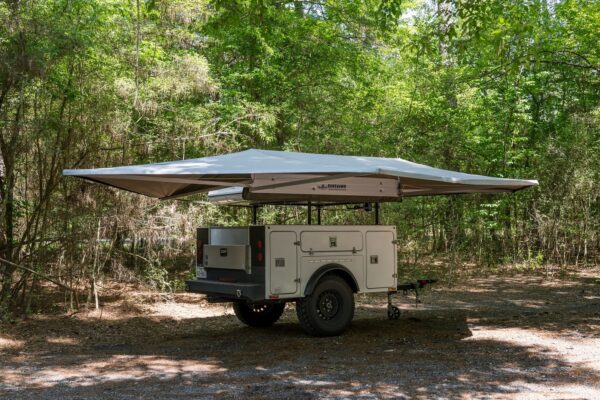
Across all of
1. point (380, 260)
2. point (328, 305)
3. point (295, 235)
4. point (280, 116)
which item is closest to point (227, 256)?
point (295, 235)

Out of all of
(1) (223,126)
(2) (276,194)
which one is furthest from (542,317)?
(1) (223,126)

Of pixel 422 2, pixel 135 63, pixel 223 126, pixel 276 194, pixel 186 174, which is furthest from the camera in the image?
pixel 422 2

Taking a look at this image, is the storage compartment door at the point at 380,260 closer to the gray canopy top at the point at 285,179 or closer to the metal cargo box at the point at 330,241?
the metal cargo box at the point at 330,241

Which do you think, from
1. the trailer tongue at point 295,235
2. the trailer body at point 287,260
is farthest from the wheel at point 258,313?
the trailer body at point 287,260

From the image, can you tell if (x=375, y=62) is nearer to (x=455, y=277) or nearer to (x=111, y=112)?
(x=455, y=277)

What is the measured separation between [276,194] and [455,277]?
380 inches

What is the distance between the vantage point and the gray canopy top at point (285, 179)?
715cm

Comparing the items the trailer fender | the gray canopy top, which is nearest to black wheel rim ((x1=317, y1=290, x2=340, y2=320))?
the trailer fender

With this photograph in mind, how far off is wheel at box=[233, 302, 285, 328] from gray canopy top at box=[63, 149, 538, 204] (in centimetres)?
162

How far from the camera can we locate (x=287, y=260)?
7848 millimetres

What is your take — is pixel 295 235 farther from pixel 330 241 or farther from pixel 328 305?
pixel 328 305

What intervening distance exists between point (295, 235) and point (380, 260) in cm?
155

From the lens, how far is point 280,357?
7.02 meters

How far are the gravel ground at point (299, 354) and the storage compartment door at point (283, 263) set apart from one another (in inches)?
29.1
